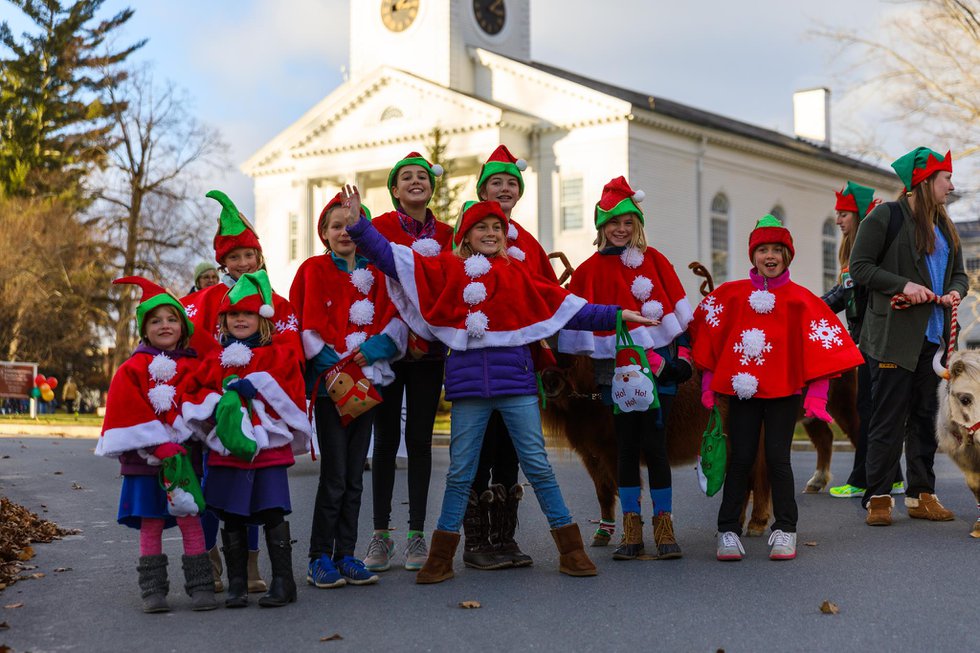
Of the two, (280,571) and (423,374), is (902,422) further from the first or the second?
(280,571)

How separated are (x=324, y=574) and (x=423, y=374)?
1305mm

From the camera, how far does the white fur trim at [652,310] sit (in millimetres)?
7473

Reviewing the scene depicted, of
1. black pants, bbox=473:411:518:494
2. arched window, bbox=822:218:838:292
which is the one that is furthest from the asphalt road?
arched window, bbox=822:218:838:292

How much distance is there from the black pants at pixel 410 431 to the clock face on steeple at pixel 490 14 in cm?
4038

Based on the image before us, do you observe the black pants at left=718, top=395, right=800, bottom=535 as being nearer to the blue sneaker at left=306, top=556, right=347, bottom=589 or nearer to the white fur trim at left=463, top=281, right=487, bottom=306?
the white fur trim at left=463, top=281, right=487, bottom=306

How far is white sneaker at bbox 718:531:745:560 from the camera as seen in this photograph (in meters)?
7.14

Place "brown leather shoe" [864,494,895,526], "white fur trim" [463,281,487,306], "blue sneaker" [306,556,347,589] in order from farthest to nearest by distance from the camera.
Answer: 1. "brown leather shoe" [864,494,895,526]
2. "white fur trim" [463,281,487,306]
3. "blue sneaker" [306,556,347,589]

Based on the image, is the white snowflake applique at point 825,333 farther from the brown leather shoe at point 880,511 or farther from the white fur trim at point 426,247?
the white fur trim at point 426,247

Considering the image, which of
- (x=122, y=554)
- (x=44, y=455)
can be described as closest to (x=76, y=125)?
(x=44, y=455)

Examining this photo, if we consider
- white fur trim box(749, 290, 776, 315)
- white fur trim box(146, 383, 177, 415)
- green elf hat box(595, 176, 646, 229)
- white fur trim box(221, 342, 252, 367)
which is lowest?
white fur trim box(146, 383, 177, 415)

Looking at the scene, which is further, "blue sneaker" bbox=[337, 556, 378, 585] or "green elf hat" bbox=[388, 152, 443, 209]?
"green elf hat" bbox=[388, 152, 443, 209]

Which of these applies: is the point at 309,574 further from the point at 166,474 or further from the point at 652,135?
the point at 652,135

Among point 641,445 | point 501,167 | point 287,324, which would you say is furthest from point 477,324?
point 641,445

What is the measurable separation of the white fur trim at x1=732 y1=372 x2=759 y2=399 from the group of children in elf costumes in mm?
11
